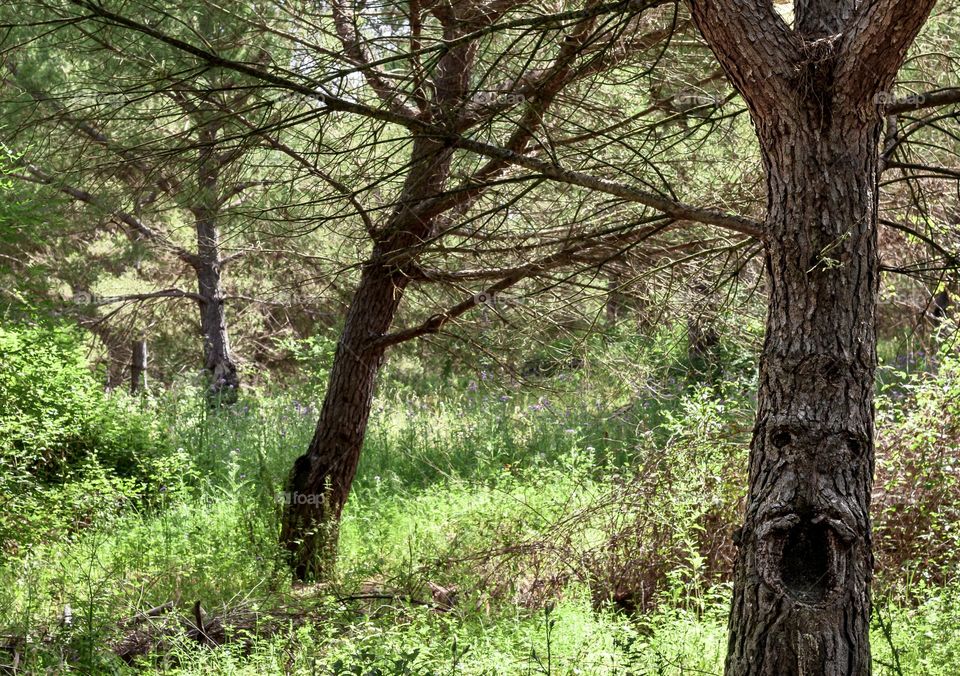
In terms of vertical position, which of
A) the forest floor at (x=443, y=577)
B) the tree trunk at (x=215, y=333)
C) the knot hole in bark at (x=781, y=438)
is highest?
the tree trunk at (x=215, y=333)

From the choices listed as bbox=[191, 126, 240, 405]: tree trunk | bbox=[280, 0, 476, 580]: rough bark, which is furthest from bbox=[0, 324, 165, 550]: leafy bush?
bbox=[191, 126, 240, 405]: tree trunk

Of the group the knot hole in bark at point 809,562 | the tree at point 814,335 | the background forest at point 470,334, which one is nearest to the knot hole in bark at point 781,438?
the tree at point 814,335

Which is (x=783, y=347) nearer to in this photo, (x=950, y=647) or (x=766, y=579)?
(x=766, y=579)

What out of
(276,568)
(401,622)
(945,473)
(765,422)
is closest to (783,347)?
(765,422)

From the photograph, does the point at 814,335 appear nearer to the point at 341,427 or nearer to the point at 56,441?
the point at 341,427

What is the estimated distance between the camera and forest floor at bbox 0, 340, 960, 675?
3.96m

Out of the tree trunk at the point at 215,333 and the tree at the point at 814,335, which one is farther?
the tree trunk at the point at 215,333

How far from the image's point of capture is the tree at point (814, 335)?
9.43 feet

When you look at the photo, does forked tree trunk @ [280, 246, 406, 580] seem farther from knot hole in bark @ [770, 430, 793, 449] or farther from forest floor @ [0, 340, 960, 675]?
knot hole in bark @ [770, 430, 793, 449]

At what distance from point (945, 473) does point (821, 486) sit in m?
2.79

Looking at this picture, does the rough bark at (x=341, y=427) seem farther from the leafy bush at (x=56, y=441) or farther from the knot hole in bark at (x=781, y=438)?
the knot hole in bark at (x=781, y=438)

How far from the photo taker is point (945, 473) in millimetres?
5164

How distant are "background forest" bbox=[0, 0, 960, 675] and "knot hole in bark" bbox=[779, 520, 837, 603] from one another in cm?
90

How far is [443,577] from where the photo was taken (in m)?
5.69
